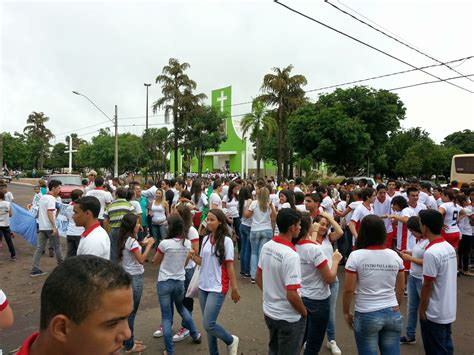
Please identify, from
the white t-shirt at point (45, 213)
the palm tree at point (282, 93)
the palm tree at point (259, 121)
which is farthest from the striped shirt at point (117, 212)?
the palm tree at point (259, 121)

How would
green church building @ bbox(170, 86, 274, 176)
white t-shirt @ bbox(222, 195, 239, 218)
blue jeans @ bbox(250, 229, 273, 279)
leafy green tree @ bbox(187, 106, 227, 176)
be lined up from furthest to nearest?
green church building @ bbox(170, 86, 274, 176), leafy green tree @ bbox(187, 106, 227, 176), white t-shirt @ bbox(222, 195, 239, 218), blue jeans @ bbox(250, 229, 273, 279)

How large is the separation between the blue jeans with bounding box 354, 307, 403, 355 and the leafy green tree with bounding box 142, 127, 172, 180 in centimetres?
3655

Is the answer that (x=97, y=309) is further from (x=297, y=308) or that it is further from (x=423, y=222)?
(x=423, y=222)

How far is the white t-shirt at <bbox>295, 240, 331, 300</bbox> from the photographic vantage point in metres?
3.58

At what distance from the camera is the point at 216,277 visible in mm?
3992

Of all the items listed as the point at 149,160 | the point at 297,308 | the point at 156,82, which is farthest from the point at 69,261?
the point at 149,160

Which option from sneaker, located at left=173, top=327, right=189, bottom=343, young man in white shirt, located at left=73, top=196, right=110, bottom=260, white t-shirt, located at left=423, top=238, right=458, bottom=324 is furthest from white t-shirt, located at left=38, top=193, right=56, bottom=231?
white t-shirt, located at left=423, top=238, right=458, bottom=324

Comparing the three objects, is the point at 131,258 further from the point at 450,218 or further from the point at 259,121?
the point at 259,121

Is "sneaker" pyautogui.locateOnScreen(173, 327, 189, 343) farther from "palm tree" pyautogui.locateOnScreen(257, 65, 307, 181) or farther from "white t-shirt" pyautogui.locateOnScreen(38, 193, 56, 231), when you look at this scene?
"palm tree" pyautogui.locateOnScreen(257, 65, 307, 181)

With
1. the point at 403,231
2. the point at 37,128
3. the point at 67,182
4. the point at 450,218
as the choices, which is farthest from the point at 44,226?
the point at 37,128

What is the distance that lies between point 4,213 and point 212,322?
24.0 feet

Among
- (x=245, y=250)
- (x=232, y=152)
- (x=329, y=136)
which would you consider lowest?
(x=245, y=250)

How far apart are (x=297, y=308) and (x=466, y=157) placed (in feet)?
76.5

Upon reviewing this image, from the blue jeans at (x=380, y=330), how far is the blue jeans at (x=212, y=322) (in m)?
1.46
